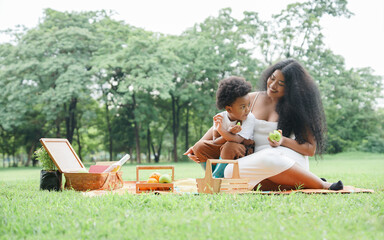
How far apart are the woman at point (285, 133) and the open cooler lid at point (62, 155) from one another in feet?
6.17

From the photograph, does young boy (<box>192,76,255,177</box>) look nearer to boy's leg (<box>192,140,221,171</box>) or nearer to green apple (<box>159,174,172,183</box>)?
boy's leg (<box>192,140,221,171</box>)

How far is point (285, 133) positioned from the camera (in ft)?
16.1

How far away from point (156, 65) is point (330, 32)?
44.8ft

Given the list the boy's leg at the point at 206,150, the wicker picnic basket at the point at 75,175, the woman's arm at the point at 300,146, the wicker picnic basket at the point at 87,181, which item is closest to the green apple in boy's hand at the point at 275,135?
the woman's arm at the point at 300,146

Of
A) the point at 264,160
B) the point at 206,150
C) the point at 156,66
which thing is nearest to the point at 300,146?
the point at 264,160

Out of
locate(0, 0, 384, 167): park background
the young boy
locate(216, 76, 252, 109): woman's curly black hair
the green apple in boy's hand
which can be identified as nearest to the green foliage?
the young boy

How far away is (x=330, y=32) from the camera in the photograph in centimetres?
2631

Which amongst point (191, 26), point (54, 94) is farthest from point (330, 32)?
point (54, 94)

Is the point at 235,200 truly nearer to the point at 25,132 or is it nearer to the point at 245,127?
the point at 245,127

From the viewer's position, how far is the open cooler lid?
531cm

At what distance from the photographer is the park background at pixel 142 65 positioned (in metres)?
21.4

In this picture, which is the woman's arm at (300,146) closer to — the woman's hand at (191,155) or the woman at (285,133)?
the woman at (285,133)

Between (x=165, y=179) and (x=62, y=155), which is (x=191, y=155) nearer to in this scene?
(x=165, y=179)

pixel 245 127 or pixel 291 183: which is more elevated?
pixel 245 127
